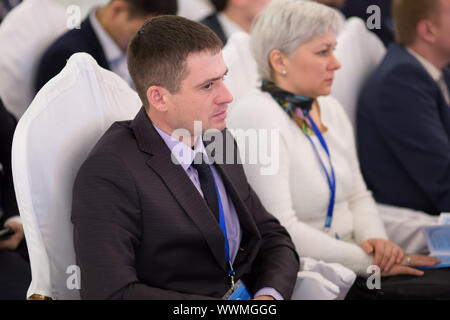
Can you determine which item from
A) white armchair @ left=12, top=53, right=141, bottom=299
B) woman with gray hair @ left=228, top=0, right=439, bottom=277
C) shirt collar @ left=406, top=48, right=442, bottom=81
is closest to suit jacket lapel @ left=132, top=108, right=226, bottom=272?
white armchair @ left=12, top=53, right=141, bottom=299

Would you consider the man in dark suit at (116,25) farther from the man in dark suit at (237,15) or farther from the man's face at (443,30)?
the man's face at (443,30)

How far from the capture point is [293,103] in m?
1.88

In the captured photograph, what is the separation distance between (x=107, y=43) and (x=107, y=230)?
58.0 inches

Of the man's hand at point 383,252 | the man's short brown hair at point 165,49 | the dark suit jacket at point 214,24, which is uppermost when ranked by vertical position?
the man's short brown hair at point 165,49

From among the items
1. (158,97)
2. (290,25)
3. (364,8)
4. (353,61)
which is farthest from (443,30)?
(158,97)

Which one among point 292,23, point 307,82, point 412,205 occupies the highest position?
point 292,23

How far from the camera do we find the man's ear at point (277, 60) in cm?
187

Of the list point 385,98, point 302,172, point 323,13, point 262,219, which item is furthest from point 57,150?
point 385,98

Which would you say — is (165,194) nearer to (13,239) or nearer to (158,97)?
(158,97)

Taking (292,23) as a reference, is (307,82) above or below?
below

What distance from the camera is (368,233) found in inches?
76.9

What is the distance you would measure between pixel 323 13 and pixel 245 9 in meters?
1.35

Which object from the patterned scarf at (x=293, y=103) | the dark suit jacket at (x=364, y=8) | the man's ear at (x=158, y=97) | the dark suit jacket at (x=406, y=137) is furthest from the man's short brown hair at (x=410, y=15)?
the man's ear at (x=158, y=97)
